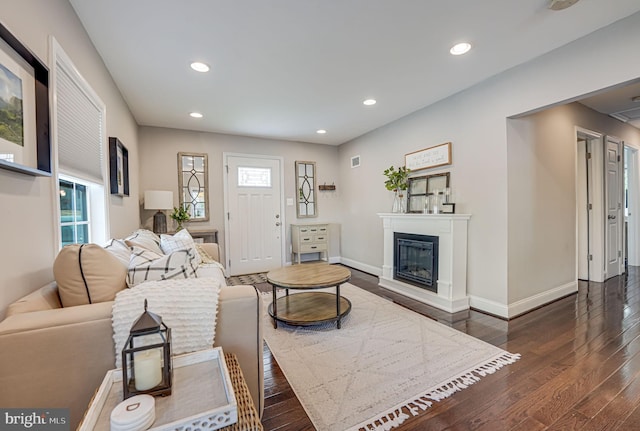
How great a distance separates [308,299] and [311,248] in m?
1.97

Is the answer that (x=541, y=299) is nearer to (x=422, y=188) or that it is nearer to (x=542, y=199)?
(x=542, y=199)

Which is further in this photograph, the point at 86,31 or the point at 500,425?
the point at 86,31

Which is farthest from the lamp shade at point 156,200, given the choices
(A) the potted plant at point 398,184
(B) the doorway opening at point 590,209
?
(B) the doorway opening at point 590,209

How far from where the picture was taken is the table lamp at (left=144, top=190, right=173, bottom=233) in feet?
12.0

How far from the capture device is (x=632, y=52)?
1879mm

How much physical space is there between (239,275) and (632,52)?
4.94 m

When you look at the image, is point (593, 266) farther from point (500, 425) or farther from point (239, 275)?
point (239, 275)

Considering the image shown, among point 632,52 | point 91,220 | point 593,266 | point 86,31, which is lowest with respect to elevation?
point 593,266

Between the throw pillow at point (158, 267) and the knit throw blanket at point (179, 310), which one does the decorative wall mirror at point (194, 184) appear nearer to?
the throw pillow at point (158, 267)

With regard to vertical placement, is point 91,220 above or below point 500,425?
above

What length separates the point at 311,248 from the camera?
4.96 meters

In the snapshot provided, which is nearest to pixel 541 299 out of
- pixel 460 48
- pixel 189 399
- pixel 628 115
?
pixel 460 48

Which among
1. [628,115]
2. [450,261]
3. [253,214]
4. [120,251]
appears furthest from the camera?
[253,214]

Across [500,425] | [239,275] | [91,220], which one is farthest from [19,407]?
[239,275]
